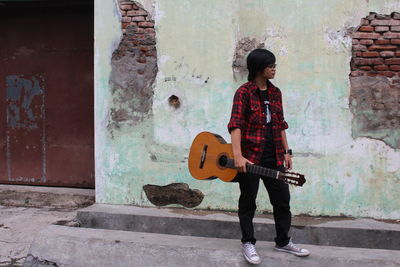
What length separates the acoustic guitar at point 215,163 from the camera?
318 cm

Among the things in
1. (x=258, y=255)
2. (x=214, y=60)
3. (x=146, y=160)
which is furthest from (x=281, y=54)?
(x=258, y=255)

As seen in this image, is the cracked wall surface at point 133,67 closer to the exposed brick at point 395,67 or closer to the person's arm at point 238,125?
the person's arm at point 238,125

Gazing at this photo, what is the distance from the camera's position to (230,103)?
192 inches

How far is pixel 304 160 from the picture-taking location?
4.80 m

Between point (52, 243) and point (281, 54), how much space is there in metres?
3.06

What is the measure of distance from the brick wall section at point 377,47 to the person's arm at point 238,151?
209 centimetres

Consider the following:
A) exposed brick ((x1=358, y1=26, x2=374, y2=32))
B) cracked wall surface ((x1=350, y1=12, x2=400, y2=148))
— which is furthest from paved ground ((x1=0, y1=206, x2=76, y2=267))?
exposed brick ((x1=358, y1=26, x2=374, y2=32))

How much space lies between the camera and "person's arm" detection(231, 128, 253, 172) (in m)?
3.18

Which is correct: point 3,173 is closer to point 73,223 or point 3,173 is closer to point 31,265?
point 73,223

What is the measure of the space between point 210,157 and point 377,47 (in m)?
2.48

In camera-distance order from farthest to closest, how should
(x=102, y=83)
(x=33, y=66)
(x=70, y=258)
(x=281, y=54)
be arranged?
1. (x=33, y=66)
2. (x=102, y=83)
3. (x=281, y=54)
4. (x=70, y=258)

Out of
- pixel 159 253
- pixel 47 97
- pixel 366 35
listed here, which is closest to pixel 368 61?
pixel 366 35

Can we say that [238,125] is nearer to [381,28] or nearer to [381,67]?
[381,67]

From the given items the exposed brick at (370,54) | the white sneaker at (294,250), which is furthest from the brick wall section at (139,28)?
the white sneaker at (294,250)
